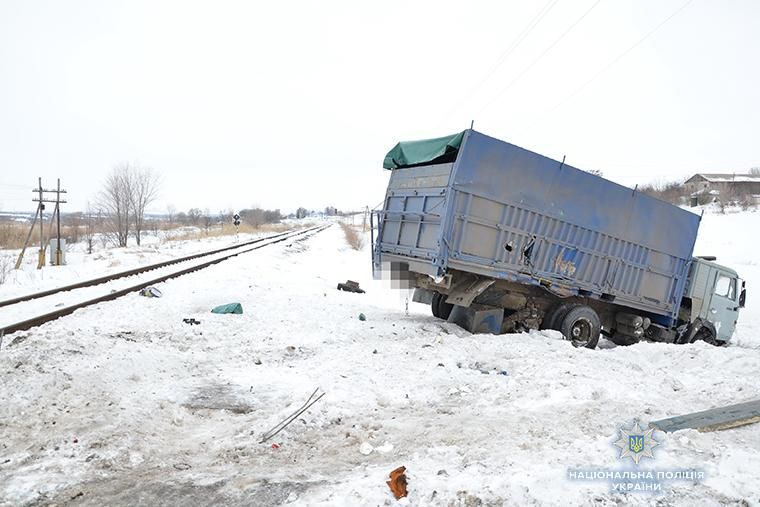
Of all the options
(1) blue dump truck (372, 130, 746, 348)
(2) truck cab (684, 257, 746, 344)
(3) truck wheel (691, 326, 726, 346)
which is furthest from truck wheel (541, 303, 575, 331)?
(3) truck wheel (691, 326, 726, 346)

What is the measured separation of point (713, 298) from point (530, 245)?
588 centimetres

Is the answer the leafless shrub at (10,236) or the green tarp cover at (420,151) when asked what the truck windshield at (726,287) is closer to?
the green tarp cover at (420,151)

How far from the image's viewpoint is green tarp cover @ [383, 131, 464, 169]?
8.08 metres

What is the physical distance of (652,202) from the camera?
372 inches

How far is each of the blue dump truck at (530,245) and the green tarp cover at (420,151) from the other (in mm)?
27

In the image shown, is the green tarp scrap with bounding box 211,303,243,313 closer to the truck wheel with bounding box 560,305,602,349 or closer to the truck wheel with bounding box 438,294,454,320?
the truck wheel with bounding box 438,294,454,320

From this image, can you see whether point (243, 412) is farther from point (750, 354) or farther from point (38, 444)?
point (750, 354)

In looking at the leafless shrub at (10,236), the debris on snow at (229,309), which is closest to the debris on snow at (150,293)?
the debris on snow at (229,309)

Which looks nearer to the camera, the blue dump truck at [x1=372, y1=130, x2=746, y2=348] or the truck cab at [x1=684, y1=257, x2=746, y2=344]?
the blue dump truck at [x1=372, y1=130, x2=746, y2=348]

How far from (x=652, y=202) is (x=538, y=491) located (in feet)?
26.8

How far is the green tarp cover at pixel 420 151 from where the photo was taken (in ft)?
26.5

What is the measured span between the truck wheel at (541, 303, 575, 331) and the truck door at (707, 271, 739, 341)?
443 centimetres

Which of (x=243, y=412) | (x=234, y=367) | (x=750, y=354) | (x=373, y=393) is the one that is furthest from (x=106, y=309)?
(x=750, y=354)

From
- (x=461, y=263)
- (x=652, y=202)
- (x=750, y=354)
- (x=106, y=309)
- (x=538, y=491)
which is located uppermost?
(x=652, y=202)
